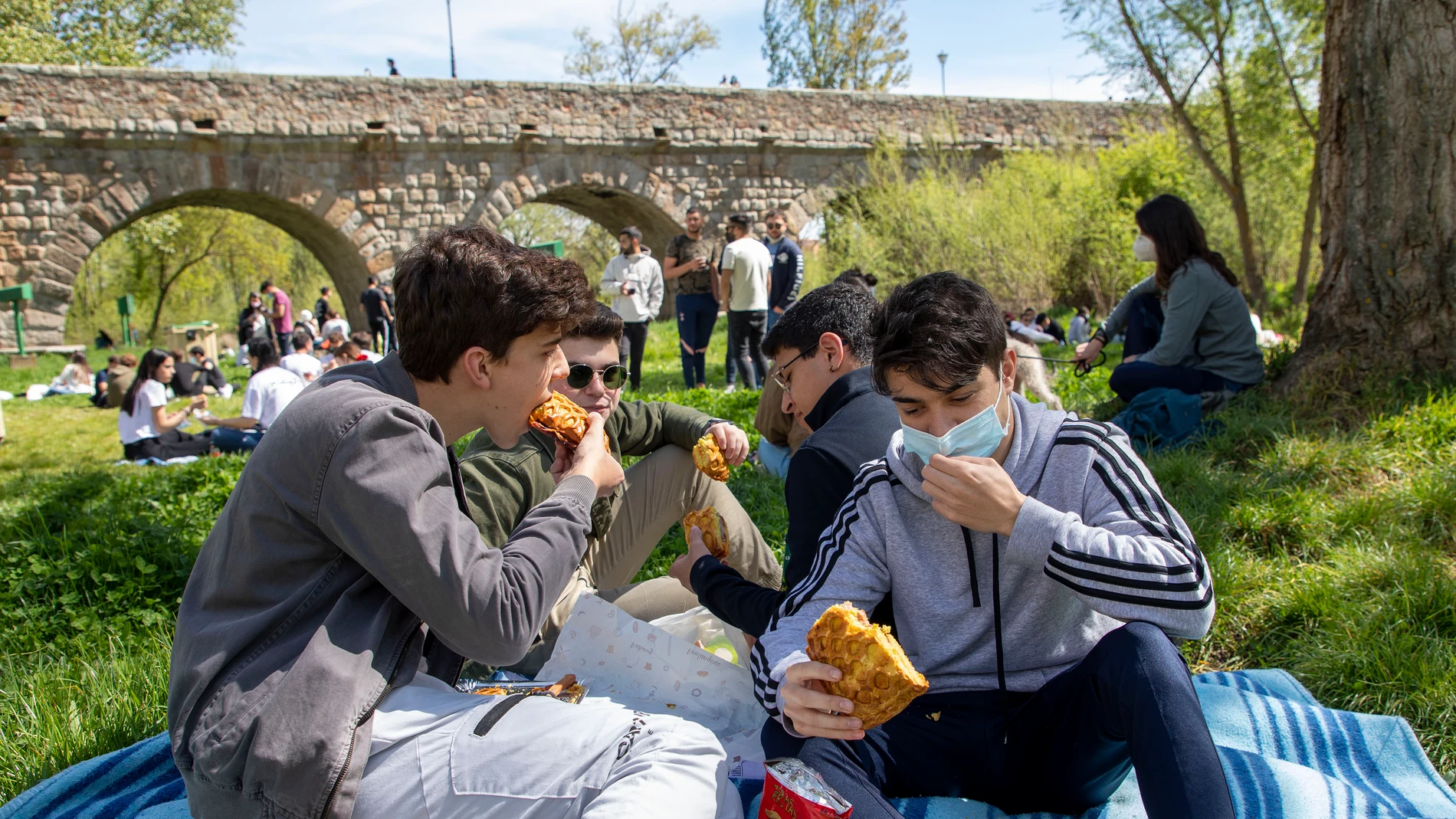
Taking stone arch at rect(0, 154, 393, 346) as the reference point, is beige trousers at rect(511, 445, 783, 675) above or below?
below

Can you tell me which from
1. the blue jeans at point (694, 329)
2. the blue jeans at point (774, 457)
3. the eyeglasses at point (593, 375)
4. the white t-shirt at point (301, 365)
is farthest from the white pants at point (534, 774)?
the white t-shirt at point (301, 365)

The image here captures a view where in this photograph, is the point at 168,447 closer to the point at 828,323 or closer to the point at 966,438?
the point at 828,323

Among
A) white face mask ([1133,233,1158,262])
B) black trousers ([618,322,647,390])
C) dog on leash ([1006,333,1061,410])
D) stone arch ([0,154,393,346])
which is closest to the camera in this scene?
white face mask ([1133,233,1158,262])

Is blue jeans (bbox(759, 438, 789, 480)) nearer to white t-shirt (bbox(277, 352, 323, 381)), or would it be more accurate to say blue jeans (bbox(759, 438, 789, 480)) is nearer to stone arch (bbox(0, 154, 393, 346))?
white t-shirt (bbox(277, 352, 323, 381))

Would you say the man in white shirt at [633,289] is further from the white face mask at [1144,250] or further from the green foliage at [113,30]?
the green foliage at [113,30]

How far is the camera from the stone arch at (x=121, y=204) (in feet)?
52.6

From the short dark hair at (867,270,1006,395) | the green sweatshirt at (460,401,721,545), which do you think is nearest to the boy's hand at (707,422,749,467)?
the green sweatshirt at (460,401,721,545)

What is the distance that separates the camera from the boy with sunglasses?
10.4 ft

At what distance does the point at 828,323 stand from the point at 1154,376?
3407mm

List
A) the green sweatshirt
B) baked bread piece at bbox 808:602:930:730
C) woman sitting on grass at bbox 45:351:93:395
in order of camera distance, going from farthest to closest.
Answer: woman sitting on grass at bbox 45:351:93:395, the green sweatshirt, baked bread piece at bbox 808:602:930:730

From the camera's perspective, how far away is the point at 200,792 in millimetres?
1761

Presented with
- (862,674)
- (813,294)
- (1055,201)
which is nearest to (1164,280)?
(813,294)

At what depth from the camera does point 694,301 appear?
9.94m

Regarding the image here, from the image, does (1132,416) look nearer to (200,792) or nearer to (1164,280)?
(1164,280)
